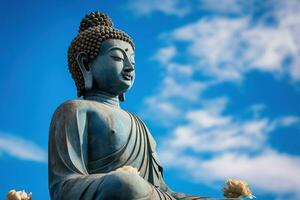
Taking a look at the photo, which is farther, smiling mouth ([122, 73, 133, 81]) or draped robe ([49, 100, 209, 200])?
smiling mouth ([122, 73, 133, 81])

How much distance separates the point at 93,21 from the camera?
362 inches

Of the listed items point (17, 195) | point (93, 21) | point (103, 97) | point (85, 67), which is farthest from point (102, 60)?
point (17, 195)

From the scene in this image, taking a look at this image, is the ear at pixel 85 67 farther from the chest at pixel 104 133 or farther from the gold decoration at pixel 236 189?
the gold decoration at pixel 236 189

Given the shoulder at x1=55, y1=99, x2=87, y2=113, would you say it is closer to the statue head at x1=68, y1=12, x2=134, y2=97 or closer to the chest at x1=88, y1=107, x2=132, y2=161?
the chest at x1=88, y1=107, x2=132, y2=161

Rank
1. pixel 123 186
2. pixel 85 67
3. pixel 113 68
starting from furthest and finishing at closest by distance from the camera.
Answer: pixel 85 67 < pixel 113 68 < pixel 123 186

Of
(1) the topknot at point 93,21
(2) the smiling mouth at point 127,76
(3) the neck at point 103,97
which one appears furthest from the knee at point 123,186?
(1) the topknot at point 93,21

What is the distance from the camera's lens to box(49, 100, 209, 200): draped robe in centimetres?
699

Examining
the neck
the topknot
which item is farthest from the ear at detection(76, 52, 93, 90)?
the topknot

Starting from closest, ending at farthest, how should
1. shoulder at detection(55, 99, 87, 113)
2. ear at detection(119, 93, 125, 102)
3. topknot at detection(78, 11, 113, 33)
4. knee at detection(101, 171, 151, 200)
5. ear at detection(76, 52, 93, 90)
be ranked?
1. knee at detection(101, 171, 151, 200)
2. shoulder at detection(55, 99, 87, 113)
3. ear at detection(76, 52, 93, 90)
4. ear at detection(119, 93, 125, 102)
5. topknot at detection(78, 11, 113, 33)

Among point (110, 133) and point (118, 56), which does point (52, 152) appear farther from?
point (118, 56)

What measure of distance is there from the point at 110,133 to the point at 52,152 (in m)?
0.68

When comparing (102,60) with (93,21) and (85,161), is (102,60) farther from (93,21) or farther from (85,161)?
(85,161)

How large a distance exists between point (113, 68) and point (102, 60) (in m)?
0.17

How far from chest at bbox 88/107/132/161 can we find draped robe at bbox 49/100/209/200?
40 mm
